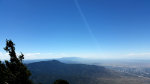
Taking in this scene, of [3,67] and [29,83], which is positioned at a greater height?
[3,67]

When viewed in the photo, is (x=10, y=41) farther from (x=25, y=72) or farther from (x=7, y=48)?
(x=25, y=72)

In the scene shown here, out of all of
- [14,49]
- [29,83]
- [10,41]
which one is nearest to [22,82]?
[29,83]

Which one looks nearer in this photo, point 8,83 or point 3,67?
point 8,83

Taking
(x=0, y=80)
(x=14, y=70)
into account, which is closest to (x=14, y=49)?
(x=14, y=70)

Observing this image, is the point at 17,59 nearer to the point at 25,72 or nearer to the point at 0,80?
the point at 25,72

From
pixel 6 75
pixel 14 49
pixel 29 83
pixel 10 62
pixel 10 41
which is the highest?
pixel 10 41

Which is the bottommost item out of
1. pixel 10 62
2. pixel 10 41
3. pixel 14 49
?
pixel 10 62
